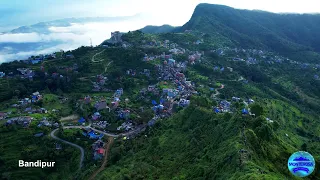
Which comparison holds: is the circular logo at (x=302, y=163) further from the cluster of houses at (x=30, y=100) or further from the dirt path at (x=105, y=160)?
the cluster of houses at (x=30, y=100)

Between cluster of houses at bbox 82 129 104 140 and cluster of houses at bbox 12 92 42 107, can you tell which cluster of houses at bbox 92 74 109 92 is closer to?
cluster of houses at bbox 12 92 42 107

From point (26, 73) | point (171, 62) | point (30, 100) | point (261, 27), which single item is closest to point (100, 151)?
point (30, 100)

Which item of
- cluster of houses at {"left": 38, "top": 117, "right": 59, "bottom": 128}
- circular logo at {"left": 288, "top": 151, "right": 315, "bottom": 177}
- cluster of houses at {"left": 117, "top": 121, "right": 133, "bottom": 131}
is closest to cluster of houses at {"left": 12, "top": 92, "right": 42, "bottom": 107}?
cluster of houses at {"left": 38, "top": 117, "right": 59, "bottom": 128}

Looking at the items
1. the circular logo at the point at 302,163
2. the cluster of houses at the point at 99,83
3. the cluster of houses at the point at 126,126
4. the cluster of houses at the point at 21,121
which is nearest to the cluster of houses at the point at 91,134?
the cluster of houses at the point at 126,126

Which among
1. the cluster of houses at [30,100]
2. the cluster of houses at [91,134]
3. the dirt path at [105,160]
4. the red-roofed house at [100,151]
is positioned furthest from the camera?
the cluster of houses at [30,100]

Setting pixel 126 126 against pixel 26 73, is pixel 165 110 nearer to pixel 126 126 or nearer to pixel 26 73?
pixel 126 126
